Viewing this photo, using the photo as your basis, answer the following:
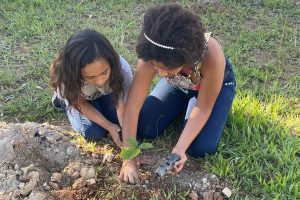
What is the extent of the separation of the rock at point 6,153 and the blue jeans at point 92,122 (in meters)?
0.46

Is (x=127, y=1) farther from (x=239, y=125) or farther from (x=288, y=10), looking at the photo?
(x=239, y=125)

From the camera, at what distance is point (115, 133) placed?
2512 millimetres

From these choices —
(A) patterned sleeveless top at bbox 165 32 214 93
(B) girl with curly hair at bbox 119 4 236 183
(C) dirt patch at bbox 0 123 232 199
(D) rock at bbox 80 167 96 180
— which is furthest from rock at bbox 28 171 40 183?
(A) patterned sleeveless top at bbox 165 32 214 93

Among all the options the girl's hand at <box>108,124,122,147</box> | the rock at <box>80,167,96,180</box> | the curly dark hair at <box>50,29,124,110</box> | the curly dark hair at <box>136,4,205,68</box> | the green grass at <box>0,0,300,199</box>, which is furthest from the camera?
the girl's hand at <box>108,124,122,147</box>

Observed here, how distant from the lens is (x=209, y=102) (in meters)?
2.31

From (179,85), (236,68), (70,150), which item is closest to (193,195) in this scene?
(179,85)

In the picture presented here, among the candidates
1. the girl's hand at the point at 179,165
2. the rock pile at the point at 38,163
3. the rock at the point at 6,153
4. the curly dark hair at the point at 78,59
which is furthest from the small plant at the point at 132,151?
the rock at the point at 6,153

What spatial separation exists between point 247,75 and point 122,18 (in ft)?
4.95

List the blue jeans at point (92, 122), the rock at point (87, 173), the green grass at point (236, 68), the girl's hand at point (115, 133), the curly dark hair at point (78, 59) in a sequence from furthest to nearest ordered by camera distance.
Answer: the blue jeans at point (92, 122), the girl's hand at point (115, 133), the green grass at point (236, 68), the rock at point (87, 173), the curly dark hair at point (78, 59)

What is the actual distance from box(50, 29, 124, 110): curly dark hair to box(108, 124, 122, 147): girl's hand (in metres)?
0.32

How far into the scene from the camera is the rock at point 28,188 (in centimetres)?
207

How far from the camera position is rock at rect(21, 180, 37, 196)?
207cm

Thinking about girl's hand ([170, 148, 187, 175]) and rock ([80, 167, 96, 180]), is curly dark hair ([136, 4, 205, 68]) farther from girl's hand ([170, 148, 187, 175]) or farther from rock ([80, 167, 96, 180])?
rock ([80, 167, 96, 180])

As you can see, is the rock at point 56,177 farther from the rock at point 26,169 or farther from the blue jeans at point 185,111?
the blue jeans at point 185,111
